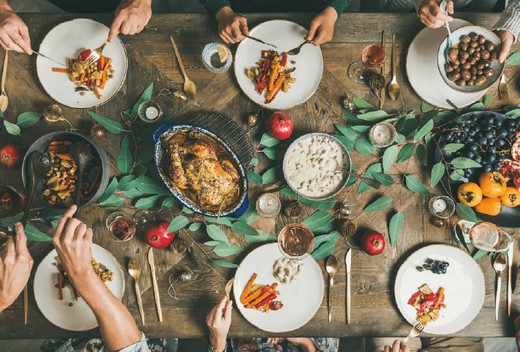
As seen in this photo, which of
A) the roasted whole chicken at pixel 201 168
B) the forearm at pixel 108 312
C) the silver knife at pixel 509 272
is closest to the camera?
the roasted whole chicken at pixel 201 168

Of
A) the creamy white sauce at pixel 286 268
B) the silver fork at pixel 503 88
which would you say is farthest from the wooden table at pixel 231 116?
the silver fork at pixel 503 88

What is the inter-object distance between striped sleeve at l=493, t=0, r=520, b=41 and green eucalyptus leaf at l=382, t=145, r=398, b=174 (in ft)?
1.95

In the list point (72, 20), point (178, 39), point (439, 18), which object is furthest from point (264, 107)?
point (72, 20)

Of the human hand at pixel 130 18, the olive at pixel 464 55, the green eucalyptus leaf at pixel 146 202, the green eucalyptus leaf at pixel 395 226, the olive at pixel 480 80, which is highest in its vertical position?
the human hand at pixel 130 18

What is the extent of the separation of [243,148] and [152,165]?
1.23 feet

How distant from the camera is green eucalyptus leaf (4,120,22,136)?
1.74 metres

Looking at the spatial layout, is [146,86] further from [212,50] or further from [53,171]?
[53,171]

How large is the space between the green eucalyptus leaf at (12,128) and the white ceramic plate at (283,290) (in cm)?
106

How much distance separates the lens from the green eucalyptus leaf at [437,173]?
1.70 metres

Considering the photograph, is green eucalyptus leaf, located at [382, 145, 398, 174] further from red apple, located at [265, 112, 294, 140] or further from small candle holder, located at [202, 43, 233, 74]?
small candle holder, located at [202, 43, 233, 74]

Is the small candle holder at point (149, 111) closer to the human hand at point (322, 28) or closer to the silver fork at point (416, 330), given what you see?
the human hand at point (322, 28)

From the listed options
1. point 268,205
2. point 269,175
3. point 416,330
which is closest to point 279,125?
point 269,175

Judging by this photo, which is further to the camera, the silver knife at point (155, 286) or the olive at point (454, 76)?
the silver knife at point (155, 286)

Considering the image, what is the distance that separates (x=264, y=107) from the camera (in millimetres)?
1763
